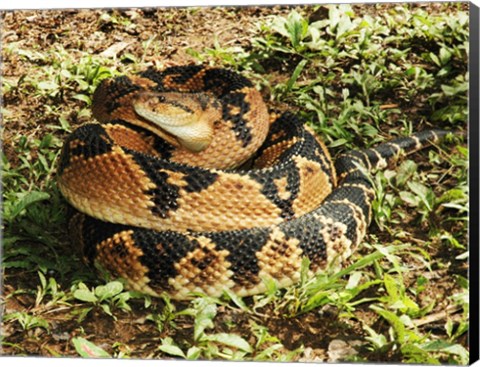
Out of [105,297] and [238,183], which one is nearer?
[105,297]

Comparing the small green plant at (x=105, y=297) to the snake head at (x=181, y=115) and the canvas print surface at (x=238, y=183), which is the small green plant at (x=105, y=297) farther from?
the snake head at (x=181, y=115)

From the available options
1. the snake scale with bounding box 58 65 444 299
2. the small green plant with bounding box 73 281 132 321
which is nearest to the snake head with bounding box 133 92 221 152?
the snake scale with bounding box 58 65 444 299

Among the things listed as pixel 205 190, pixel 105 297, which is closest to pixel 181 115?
pixel 205 190

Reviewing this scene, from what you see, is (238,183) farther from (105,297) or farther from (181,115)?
(105,297)

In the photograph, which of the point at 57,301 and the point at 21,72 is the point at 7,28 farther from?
the point at 57,301

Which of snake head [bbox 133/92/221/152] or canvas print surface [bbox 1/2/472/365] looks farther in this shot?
snake head [bbox 133/92/221/152]

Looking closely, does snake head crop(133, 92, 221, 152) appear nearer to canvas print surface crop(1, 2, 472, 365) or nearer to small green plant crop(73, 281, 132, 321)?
canvas print surface crop(1, 2, 472, 365)

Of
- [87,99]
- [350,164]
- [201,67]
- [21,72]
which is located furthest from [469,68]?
[21,72]

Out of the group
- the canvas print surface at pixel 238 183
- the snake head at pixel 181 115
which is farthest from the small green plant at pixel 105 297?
the snake head at pixel 181 115
